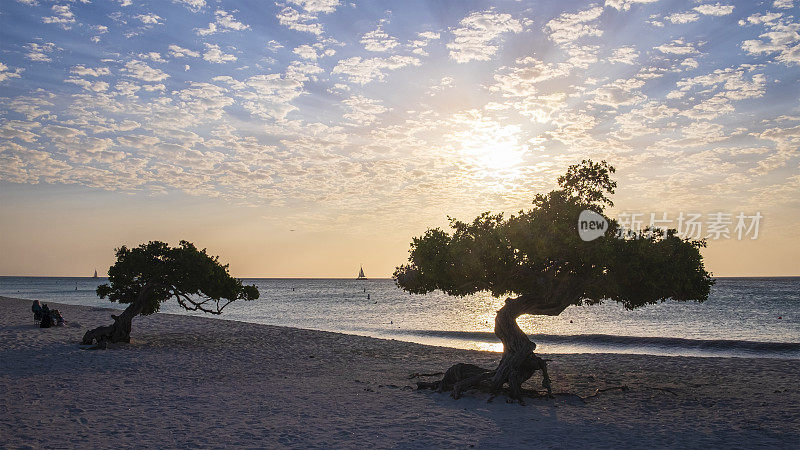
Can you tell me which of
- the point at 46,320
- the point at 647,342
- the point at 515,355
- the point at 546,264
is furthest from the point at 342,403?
the point at 647,342

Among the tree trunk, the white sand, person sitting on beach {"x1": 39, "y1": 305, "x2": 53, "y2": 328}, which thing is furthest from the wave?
person sitting on beach {"x1": 39, "y1": 305, "x2": 53, "y2": 328}

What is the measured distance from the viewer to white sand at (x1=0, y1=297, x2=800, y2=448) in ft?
39.5

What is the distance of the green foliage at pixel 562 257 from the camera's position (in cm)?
1510

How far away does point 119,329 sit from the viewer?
26.4 meters

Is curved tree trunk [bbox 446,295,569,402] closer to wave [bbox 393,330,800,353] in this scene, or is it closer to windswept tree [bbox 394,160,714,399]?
windswept tree [bbox 394,160,714,399]

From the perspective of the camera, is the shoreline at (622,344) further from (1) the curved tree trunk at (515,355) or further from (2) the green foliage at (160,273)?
(1) the curved tree trunk at (515,355)

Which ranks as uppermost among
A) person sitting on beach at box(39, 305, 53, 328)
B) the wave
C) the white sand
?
person sitting on beach at box(39, 305, 53, 328)

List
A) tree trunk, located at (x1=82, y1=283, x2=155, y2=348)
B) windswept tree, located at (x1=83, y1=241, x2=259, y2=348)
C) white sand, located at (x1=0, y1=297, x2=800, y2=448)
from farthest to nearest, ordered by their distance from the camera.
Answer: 1. windswept tree, located at (x1=83, y1=241, x2=259, y2=348)
2. tree trunk, located at (x1=82, y1=283, x2=155, y2=348)
3. white sand, located at (x1=0, y1=297, x2=800, y2=448)

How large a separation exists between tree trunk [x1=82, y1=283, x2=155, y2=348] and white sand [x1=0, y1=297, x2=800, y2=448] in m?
1.09

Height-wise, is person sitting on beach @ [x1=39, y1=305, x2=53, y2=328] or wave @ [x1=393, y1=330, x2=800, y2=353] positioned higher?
person sitting on beach @ [x1=39, y1=305, x2=53, y2=328]

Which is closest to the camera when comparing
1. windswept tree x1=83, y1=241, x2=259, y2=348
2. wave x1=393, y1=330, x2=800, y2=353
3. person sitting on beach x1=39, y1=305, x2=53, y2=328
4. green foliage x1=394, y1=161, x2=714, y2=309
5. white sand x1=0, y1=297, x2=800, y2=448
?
white sand x1=0, y1=297, x2=800, y2=448

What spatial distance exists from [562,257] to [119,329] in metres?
22.3

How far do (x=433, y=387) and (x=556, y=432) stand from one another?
5.55 m

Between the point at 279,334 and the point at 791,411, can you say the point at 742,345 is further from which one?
the point at 279,334
